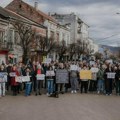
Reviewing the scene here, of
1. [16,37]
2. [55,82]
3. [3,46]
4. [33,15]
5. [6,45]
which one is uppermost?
[33,15]

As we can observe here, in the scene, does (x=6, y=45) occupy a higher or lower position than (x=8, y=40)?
lower

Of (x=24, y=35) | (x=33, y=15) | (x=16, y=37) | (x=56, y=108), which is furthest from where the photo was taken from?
(x=33, y=15)

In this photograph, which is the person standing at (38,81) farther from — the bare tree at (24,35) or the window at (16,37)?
the window at (16,37)

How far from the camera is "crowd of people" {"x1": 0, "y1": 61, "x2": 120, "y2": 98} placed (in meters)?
22.3

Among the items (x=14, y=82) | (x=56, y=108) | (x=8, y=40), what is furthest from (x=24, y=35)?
(x=56, y=108)

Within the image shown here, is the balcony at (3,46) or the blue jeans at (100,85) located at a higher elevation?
the balcony at (3,46)

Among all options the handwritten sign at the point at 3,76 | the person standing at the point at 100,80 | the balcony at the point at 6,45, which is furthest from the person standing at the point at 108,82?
the balcony at the point at 6,45

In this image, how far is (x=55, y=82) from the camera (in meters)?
23.2

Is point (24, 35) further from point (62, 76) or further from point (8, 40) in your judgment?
point (62, 76)

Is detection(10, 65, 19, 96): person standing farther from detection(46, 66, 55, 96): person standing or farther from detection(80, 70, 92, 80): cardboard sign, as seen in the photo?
detection(80, 70, 92, 80): cardboard sign

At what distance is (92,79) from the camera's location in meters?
24.4

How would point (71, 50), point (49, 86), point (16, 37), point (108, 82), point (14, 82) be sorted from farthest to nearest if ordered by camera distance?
point (71, 50) → point (16, 37) → point (108, 82) → point (49, 86) → point (14, 82)

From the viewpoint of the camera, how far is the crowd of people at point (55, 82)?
22.3 meters

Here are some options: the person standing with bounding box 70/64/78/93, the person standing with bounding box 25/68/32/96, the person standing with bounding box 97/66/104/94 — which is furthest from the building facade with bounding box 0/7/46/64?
the person standing with bounding box 25/68/32/96
